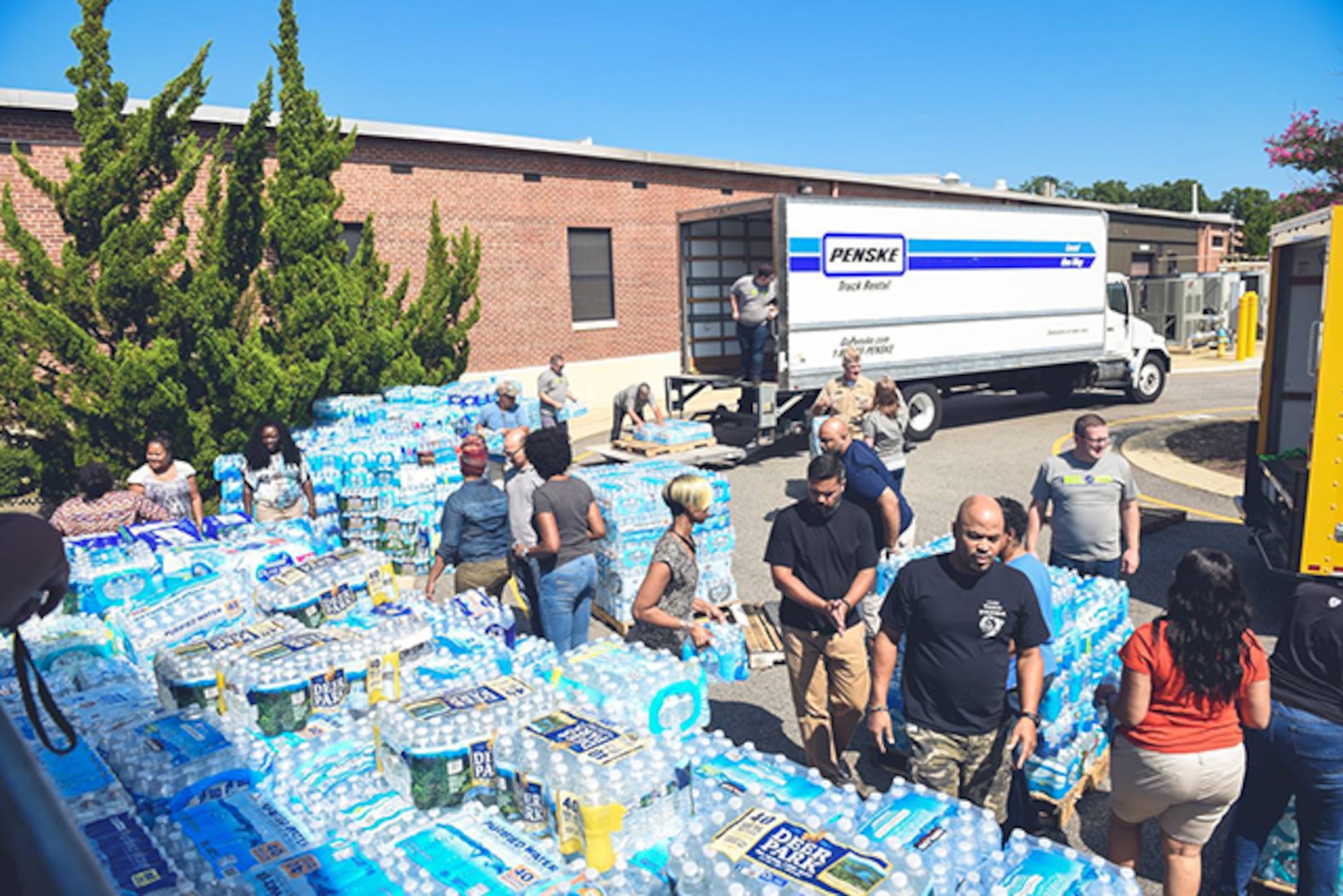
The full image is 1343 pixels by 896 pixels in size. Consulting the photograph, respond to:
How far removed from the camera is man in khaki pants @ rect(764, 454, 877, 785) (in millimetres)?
4801

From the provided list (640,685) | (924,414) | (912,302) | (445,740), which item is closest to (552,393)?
(912,302)

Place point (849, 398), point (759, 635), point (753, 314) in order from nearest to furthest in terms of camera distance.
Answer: point (759, 635)
point (849, 398)
point (753, 314)

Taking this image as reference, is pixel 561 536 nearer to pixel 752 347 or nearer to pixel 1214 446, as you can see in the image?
pixel 752 347

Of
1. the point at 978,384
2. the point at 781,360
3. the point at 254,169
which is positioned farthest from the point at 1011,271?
the point at 254,169

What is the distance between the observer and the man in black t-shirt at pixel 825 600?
15.8ft

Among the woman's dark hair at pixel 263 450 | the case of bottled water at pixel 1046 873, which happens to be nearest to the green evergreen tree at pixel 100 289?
the woman's dark hair at pixel 263 450

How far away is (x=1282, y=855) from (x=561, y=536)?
412cm

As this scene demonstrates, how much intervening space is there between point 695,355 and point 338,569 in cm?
1097

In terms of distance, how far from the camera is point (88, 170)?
437 inches

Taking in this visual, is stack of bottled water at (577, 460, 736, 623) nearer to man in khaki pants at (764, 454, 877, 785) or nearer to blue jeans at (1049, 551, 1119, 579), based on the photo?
man in khaki pants at (764, 454, 877, 785)

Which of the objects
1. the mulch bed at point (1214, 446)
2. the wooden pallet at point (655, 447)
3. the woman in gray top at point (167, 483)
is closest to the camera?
the woman in gray top at point (167, 483)

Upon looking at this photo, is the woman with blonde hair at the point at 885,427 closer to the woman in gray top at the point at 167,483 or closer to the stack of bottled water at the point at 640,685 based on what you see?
the stack of bottled water at the point at 640,685

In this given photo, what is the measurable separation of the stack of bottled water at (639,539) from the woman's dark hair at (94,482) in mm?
3857

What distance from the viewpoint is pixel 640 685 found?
13.7 feet
